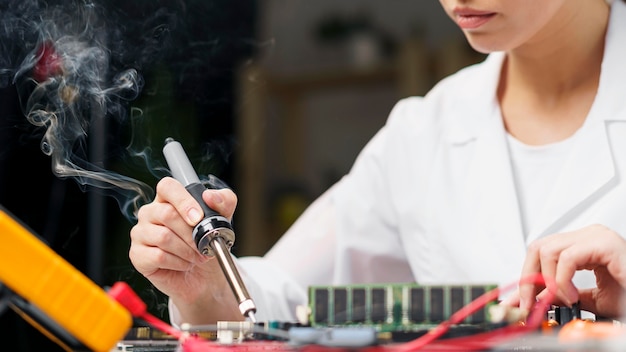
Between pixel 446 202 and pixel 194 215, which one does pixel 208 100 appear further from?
pixel 194 215

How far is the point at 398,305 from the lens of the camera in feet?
1.89

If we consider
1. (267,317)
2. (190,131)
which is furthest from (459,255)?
(190,131)

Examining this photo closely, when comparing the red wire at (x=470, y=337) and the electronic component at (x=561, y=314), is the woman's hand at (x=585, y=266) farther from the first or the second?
the red wire at (x=470, y=337)

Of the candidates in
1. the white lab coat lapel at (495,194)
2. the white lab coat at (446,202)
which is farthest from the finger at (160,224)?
the white lab coat lapel at (495,194)

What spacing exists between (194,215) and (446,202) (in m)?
0.59

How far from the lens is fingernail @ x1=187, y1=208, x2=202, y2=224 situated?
2.59ft

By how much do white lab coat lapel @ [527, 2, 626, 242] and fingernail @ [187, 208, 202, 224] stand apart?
21.5 inches

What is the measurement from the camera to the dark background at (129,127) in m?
1.18

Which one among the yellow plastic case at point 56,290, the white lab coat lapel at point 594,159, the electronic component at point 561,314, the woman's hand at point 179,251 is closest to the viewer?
the yellow plastic case at point 56,290

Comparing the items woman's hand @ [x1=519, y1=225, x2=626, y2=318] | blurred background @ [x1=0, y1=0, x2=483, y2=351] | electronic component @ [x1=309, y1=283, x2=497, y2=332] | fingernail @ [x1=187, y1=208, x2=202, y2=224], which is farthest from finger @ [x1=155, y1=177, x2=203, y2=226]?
woman's hand @ [x1=519, y1=225, x2=626, y2=318]

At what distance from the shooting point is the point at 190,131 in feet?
5.37

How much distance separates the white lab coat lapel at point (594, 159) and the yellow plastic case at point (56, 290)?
0.76 meters

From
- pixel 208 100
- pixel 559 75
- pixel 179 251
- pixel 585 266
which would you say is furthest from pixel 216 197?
pixel 208 100

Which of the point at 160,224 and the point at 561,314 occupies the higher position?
the point at 160,224
